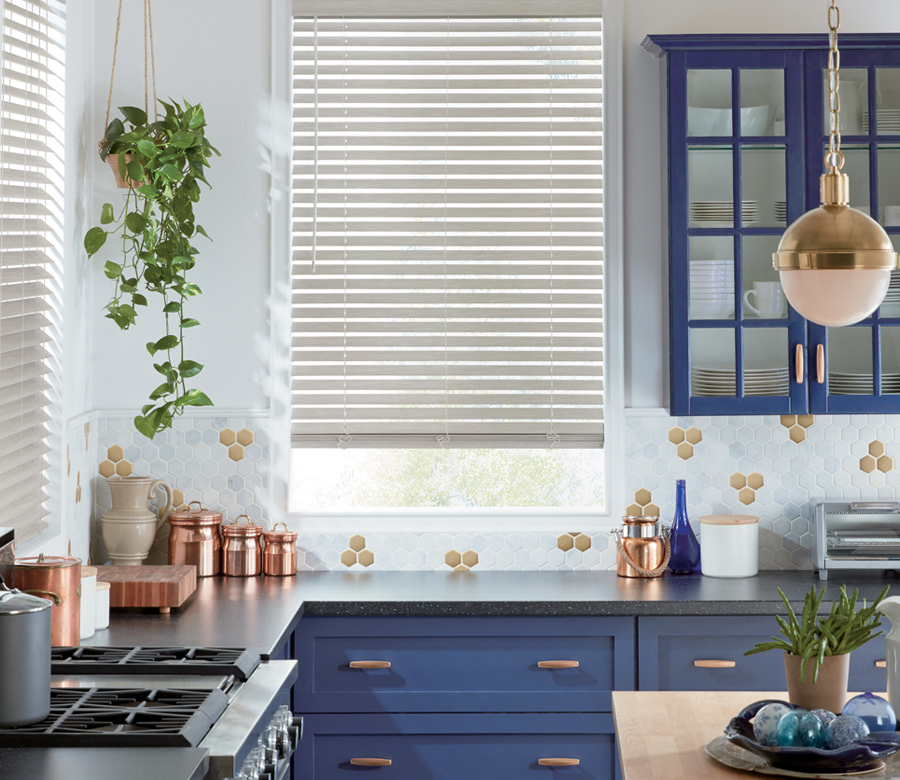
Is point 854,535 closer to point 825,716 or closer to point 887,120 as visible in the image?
point 887,120

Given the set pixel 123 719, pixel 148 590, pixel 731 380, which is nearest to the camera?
pixel 123 719

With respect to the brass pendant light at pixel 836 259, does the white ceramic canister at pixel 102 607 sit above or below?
below

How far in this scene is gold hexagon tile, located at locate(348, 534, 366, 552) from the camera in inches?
144

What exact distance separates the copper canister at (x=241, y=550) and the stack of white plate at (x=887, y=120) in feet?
7.43

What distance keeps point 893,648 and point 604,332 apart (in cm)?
179

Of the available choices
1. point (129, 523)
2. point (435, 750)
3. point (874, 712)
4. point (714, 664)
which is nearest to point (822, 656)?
point (874, 712)

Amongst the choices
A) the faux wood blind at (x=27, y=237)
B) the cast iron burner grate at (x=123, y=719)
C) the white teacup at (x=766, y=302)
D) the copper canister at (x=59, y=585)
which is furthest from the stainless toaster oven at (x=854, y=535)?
the faux wood blind at (x=27, y=237)

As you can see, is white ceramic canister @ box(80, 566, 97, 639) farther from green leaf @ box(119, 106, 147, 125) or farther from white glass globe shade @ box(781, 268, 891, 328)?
white glass globe shade @ box(781, 268, 891, 328)

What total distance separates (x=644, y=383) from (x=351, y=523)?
3.48 feet

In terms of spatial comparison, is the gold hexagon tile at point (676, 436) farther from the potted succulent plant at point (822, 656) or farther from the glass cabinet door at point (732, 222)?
the potted succulent plant at point (822, 656)

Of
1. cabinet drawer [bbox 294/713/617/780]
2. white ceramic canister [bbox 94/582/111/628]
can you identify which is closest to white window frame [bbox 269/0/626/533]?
cabinet drawer [bbox 294/713/617/780]

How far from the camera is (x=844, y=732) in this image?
6.17ft

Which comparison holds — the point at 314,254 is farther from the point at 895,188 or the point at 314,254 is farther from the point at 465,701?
the point at 895,188

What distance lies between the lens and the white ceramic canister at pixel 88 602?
2.75 m
